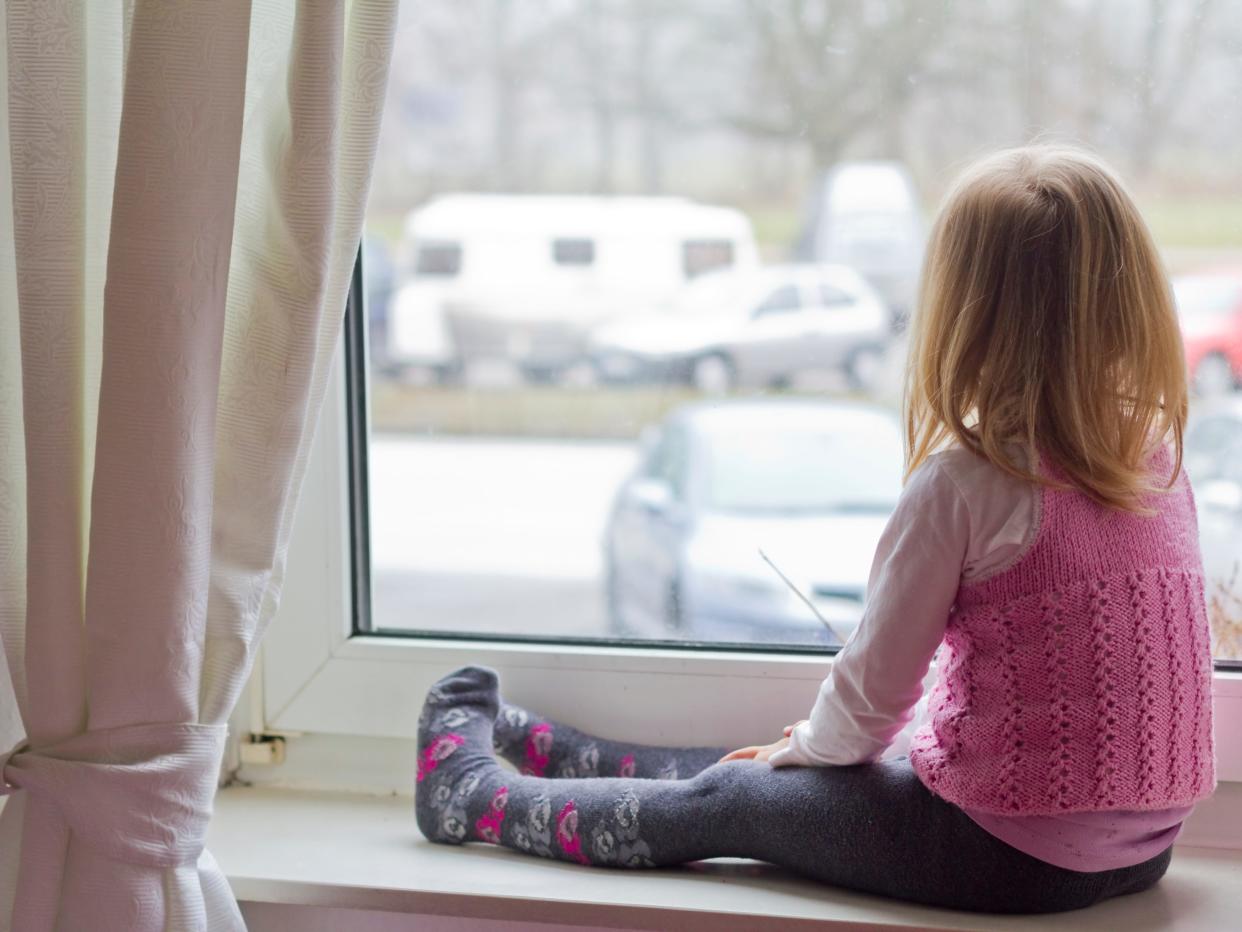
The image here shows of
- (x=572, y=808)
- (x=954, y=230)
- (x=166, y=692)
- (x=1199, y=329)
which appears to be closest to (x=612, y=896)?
(x=572, y=808)

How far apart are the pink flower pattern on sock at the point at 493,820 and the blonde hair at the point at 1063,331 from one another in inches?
18.8

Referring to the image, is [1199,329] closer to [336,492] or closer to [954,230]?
[954,230]

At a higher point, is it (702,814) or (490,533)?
(490,533)

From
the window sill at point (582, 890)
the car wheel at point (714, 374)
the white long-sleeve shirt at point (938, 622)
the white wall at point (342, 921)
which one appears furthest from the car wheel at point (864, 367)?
the white wall at point (342, 921)

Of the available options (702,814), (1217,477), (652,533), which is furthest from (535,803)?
(1217,477)

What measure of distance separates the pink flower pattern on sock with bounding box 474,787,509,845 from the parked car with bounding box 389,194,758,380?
0.39 m

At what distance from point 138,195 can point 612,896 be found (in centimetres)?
61

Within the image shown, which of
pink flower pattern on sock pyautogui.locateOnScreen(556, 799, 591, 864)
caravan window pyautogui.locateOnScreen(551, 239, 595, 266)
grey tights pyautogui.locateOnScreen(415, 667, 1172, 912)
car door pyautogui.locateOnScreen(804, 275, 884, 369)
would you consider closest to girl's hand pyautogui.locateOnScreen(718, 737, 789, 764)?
grey tights pyautogui.locateOnScreen(415, 667, 1172, 912)

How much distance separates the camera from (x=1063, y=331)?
2.88ft

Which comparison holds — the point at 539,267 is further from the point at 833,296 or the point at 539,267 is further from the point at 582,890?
the point at 582,890

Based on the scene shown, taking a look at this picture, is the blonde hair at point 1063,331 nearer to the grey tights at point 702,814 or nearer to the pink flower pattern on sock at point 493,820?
the grey tights at point 702,814

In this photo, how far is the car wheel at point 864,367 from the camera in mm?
1105

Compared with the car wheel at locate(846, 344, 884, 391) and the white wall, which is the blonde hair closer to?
the car wheel at locate(846, 344, 884, 391)

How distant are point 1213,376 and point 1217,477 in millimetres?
91
